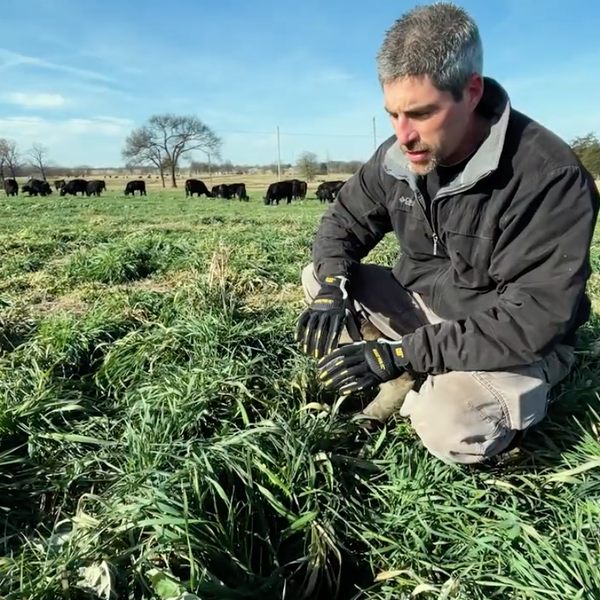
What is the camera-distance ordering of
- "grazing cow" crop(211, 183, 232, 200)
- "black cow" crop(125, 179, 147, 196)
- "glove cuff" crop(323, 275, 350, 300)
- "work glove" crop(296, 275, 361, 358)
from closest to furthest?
1. "work glove" crop(296, 275, 361, 358)
2. "glove cuff" crop(323, 275, 350, 300)
3. "grazing cow" crop(211, 183, 232, 200)
4. "black cow" crop(125, 179, 147, 196)

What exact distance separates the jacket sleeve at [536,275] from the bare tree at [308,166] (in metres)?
56.3

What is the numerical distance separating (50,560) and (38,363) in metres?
1.50

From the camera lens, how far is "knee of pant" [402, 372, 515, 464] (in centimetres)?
191

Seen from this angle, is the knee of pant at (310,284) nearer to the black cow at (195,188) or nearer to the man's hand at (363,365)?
the man's hand at (363,365)

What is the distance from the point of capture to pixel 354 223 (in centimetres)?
279

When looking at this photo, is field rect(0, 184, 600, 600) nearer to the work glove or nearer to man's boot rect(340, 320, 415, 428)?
man's boot rect(340, 320, 415, 428)

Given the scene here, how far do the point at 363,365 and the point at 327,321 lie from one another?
404mm

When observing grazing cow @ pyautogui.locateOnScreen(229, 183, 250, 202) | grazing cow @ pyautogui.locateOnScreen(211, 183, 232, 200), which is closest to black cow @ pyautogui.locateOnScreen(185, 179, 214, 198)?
grazing cow @ pyautogui.locateOnScreen(211, 183, 232, 200)

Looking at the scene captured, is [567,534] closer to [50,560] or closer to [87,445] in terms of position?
[50,560]

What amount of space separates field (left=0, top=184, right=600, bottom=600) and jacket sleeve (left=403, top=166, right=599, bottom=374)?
47 cm

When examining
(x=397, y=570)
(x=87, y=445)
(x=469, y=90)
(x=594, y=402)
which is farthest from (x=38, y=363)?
(x=594, y=402)

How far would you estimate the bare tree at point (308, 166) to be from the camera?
56.4 meters

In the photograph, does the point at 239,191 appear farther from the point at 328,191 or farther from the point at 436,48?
the point at 436,48

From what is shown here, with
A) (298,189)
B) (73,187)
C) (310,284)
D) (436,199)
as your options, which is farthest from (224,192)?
(436,199)
